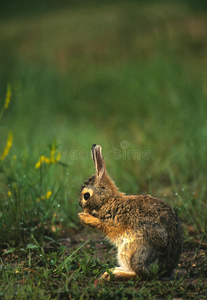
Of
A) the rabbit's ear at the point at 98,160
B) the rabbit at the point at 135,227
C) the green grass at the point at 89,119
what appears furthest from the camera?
the green grass at the point at 89,119

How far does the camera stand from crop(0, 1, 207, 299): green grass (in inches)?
179

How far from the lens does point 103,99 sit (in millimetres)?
9422

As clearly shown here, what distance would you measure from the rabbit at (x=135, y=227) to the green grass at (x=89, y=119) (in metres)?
0.17

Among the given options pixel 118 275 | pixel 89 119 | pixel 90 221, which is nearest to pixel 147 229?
pixel 118 275

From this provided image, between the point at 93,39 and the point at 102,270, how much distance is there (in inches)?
356

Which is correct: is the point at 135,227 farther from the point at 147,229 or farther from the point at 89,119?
the point at 89,119

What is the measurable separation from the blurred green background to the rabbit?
66cm

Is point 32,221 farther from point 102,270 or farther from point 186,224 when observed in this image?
point 186,224

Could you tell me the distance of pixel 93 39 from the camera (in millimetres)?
12180

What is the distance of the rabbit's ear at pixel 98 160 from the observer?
4.04m

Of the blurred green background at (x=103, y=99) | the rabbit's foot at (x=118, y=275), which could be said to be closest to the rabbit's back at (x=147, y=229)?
the rabbit's foot at (x=118, y=275)

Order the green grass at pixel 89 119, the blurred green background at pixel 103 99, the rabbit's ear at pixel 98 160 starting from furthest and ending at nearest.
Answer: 1. the blurred green background at pixel 103 99
2. the green grass at pixel 89 119
3. the rabbit's ear at pixel 98 160

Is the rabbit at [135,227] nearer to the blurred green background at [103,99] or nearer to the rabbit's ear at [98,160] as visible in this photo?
the rabbit's ear at [98,160]

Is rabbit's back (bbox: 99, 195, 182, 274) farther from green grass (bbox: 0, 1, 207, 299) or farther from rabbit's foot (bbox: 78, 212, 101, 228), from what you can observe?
green grass (bbox: 0, 1, 207, 299)
